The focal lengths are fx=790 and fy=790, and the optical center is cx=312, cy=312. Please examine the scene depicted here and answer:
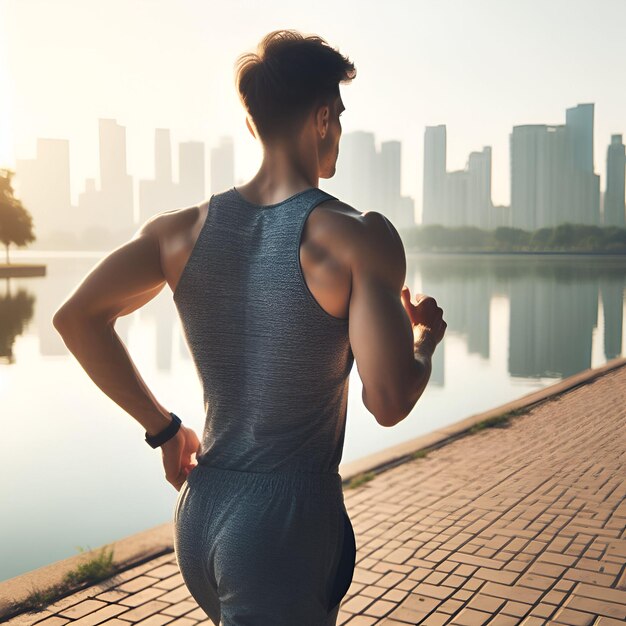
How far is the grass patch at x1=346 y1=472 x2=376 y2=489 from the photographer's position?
19.7ft

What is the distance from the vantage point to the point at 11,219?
54.2m

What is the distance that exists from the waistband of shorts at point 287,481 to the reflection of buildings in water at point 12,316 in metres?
14.3

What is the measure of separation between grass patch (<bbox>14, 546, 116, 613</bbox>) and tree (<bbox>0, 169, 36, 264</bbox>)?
53642mm

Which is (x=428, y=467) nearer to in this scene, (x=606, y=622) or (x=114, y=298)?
(x=606, y=622)

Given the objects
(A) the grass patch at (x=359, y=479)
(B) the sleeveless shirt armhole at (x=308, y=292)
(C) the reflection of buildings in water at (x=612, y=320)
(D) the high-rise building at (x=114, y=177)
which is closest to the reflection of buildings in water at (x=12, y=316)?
(A) the grass patch at (x=359, y=479)

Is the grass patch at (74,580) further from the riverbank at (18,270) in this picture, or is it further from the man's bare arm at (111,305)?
the riverbank at (18,270)

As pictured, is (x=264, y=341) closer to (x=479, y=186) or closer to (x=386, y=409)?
(x=386, y=409)

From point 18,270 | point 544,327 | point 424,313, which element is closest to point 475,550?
point 424,313

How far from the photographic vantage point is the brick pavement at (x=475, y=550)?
378cm

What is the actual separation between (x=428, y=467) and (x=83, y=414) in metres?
5.12

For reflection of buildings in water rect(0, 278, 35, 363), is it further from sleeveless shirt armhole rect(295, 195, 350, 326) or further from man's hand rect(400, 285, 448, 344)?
sleeveless shirt armhole rect(295, 195, 350, 326)

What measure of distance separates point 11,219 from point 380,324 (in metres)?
57.2

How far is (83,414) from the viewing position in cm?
995

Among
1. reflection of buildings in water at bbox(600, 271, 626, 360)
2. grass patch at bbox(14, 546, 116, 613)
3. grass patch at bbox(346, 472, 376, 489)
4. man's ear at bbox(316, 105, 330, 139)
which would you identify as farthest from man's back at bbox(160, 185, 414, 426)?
reflection of buildings in water at bbox(600, 271, 626, 360)
